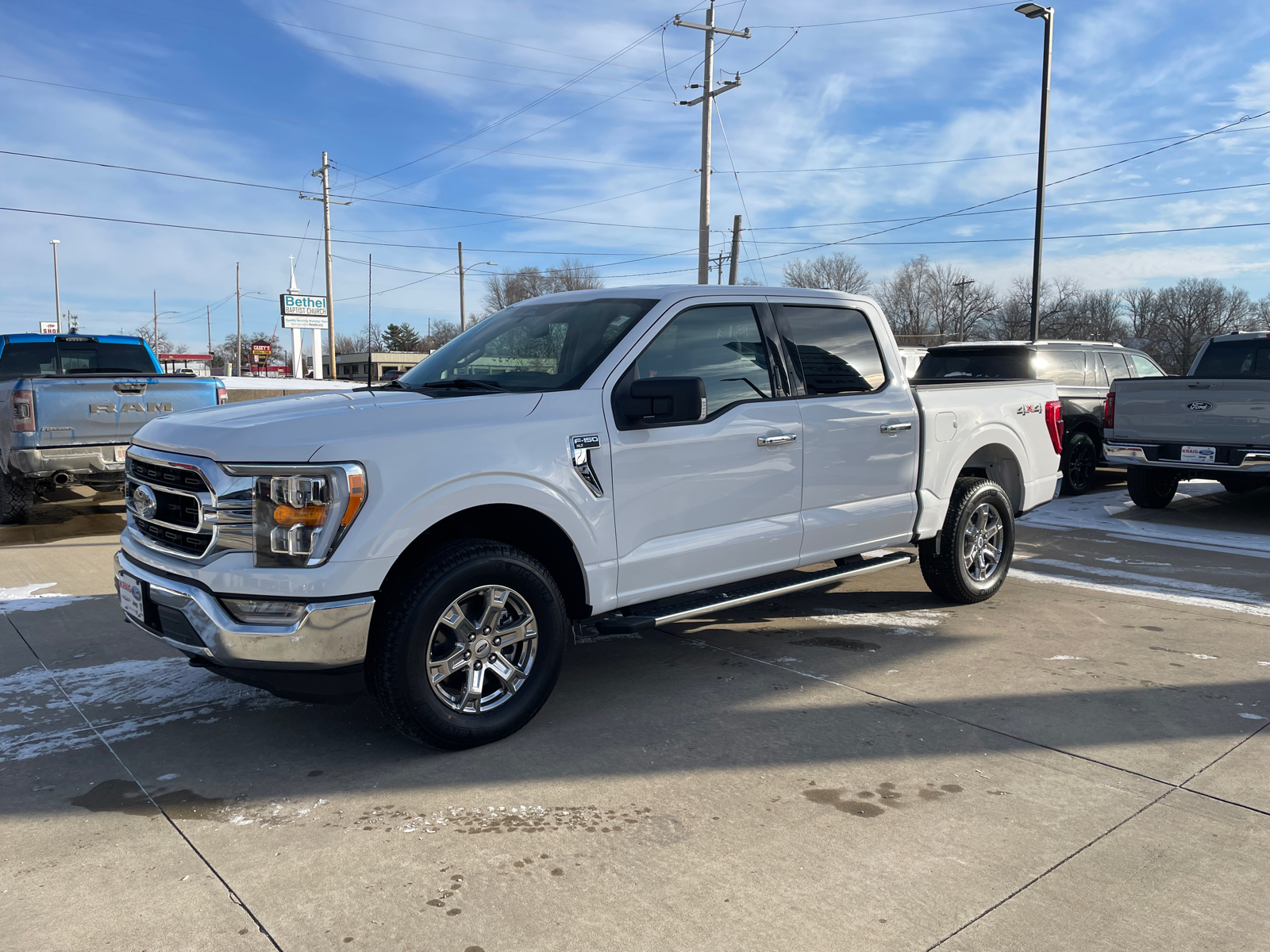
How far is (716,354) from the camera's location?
4.73 metres

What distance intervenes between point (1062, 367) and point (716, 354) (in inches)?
351

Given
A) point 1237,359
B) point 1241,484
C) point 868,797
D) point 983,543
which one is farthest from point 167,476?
point 1241,484

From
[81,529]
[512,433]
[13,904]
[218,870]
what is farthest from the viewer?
[81,529]

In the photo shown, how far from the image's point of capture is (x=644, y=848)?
3.10 m

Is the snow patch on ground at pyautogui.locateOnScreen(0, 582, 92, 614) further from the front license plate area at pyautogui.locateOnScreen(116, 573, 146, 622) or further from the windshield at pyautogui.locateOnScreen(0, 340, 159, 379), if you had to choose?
the windshield at pyautogui.locateOnScreen(0, 340, 159, 379)

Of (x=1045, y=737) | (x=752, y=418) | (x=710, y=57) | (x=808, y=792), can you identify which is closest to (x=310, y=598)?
(x=808, y=792)

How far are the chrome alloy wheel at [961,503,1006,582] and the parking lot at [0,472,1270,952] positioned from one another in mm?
620

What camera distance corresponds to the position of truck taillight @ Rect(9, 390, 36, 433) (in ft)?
27.6

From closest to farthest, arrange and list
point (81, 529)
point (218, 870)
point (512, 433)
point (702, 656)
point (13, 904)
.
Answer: point (13, 904) < point (218, 870) < point (512, 433) < point (702, 656) < point (81, 529)

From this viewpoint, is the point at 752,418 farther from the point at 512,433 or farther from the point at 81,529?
the point at 81,529

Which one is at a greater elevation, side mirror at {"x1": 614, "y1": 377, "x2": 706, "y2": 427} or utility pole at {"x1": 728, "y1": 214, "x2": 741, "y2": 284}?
utility pole at {"x1": 728, "y1": 214, "x2": 741, "y2": 284}

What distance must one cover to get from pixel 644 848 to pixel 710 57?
27572mm

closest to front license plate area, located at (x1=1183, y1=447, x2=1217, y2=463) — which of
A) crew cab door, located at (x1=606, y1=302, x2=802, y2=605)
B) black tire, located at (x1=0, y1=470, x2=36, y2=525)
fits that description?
crew cab door, located at (x1=606, y1=302, x2=802, y2=605)

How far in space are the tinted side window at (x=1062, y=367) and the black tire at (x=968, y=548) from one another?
233 inches
